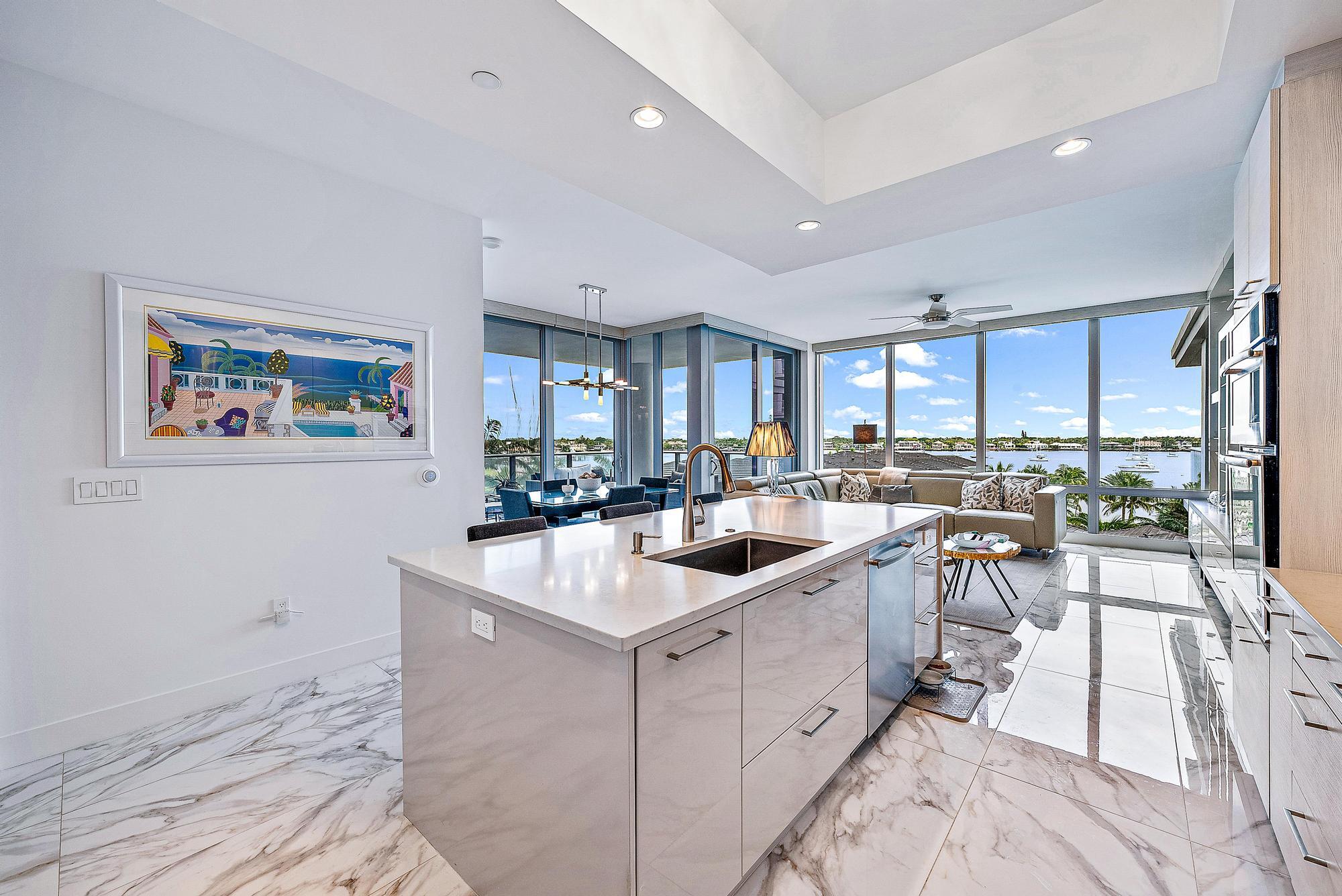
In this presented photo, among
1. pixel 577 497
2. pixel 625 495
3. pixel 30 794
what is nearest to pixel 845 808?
pixel 30 794

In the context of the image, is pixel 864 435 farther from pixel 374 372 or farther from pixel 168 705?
pixel 168 705

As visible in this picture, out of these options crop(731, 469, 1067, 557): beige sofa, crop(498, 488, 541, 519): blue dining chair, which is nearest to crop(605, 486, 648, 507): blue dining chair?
crop(498, 488, 541, 519): blue dining chair

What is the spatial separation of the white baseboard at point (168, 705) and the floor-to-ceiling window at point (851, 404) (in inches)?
266

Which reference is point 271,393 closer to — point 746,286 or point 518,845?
point 518,845

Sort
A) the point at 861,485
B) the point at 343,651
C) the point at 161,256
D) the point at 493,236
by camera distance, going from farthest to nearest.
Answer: the point at 861,485, the point at 493,236, the point at 343,651, the point at 161,256

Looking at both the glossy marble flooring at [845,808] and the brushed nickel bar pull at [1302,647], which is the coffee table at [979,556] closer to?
the glossy marble flooring at [845,808]

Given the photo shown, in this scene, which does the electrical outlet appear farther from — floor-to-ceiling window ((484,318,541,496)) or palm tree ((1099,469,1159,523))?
palm tree ((1099,469,1159,523))

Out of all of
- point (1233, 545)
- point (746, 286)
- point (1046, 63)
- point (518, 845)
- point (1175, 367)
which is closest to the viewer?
point (518, 845)

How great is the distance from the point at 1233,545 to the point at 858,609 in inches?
64.9

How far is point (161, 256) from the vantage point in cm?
237

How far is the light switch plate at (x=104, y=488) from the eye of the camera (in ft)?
7.17

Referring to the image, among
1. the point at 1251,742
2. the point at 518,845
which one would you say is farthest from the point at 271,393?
the point at 1251,742

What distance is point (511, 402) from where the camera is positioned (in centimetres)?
614

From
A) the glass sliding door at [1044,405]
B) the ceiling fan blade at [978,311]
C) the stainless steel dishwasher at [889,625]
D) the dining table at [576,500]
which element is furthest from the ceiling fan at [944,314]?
the stainless steel dishwasher at [889,625]
